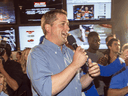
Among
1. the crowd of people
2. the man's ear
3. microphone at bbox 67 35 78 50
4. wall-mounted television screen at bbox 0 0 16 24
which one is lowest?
the crowd of people

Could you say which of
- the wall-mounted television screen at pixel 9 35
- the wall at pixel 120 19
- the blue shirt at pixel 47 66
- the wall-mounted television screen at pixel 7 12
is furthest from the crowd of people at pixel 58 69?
the wall at pixel 120 19

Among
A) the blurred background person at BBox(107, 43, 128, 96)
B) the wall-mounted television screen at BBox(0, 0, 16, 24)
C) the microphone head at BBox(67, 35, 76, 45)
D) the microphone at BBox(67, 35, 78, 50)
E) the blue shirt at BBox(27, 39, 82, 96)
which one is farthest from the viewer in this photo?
the wall-mounted television screen at BBox(0, 0, 16, 24)

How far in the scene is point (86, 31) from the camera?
12.7 ft

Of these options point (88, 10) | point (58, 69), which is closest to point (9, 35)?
point (88, 10)

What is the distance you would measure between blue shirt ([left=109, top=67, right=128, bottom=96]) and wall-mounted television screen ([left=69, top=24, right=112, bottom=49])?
1.98 meters

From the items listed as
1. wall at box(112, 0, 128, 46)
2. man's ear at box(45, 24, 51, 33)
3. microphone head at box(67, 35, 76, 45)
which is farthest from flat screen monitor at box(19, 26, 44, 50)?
man's ear at box(45, 24, 51, 33)

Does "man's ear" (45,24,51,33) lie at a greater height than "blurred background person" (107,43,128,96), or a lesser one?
greater

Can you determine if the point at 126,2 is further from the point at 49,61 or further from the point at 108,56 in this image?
the point at 49,61

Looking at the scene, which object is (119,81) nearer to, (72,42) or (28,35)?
(72,42)

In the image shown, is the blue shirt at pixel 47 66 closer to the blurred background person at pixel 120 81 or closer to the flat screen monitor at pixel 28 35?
the blurred background person at pixel 120 81

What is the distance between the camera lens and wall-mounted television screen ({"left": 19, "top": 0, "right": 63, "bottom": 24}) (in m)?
3.85

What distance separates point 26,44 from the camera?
3914 mm

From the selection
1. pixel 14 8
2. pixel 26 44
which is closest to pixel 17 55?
pixel 26 44

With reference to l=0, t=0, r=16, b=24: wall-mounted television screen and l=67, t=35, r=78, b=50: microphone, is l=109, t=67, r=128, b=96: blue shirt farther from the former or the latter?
l=0, t=0, r=16, b=24: wall-mounted television screen
